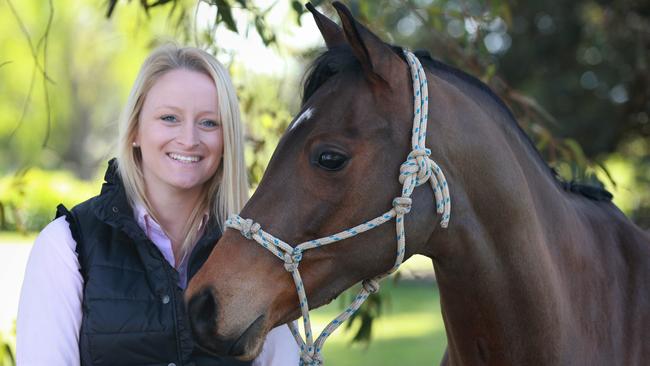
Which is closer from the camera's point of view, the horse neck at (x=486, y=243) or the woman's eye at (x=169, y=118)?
the horse neck at (x=486, y=243)

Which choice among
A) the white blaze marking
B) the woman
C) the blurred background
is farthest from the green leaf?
the white blaze marking

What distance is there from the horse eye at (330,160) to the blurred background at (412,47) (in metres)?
0.44

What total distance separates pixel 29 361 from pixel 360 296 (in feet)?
2.94

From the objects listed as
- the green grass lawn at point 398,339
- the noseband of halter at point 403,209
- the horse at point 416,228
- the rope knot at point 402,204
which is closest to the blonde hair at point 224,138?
the horse at point 416,228

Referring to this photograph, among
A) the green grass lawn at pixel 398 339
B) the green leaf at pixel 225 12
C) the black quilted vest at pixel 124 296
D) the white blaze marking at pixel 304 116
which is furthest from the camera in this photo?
the green grass lawn at pixel 398 339

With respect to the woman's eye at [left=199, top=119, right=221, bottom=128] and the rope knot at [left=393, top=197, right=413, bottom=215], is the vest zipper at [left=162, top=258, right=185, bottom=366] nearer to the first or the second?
the woman's eye at [left=199, top=119, right=221, bottom=128]

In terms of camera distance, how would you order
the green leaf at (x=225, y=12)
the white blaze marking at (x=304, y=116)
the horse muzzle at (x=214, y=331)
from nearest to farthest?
the horse muzzle at (x=214, y=331) < the white blaze marking at (x=304, y=116) < the green leaf at (x=225, y=12)

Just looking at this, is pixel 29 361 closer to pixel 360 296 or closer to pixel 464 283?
pixel 360 296

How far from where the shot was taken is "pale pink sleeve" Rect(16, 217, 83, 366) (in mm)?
2055

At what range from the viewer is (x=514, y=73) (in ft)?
32.6

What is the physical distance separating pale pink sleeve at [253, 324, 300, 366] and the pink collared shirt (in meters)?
0.56

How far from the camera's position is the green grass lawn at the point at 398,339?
8.55 metres

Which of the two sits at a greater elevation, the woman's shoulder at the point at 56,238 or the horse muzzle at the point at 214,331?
the woman's shoulder at the point at 56,238

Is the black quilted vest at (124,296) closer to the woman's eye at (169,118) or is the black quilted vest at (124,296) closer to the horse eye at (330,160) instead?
the woman's eye at (169,118)
